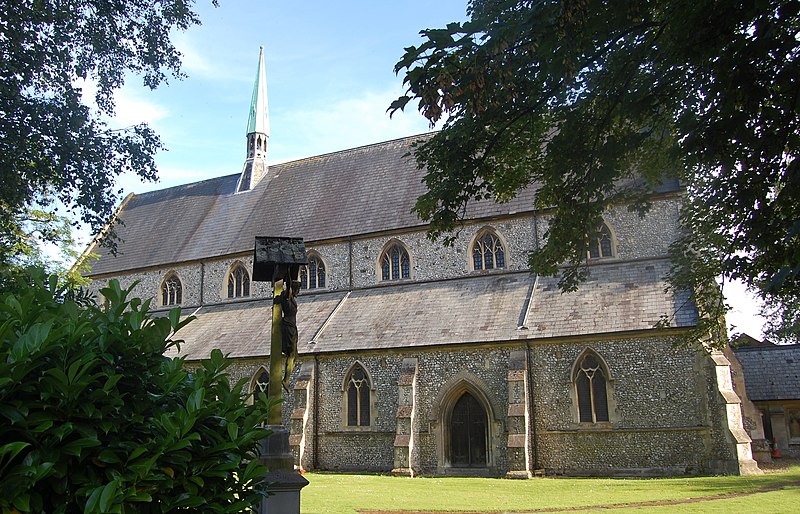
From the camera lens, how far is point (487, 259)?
863 inches

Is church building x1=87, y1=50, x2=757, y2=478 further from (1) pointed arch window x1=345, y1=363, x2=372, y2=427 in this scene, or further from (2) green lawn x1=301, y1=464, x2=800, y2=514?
(2) green lawn x1=301, y1=464, x2=800, y2=514

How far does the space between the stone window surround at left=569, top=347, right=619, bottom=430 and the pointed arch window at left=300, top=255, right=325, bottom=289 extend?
1034cm

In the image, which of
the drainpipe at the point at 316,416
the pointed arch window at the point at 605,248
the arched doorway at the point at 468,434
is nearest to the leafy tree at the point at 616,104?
the arched doorway at the point at 468,434

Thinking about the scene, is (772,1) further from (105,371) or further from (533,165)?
(105,371)

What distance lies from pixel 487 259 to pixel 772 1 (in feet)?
54.2

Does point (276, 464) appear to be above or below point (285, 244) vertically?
below

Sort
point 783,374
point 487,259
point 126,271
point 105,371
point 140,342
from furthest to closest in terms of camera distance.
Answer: point 126,271
point 783,374
point 487,259
point 140,342
point 105,371

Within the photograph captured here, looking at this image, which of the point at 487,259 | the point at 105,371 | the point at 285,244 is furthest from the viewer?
the point at 487,259

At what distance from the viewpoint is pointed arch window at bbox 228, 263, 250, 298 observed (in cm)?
2578

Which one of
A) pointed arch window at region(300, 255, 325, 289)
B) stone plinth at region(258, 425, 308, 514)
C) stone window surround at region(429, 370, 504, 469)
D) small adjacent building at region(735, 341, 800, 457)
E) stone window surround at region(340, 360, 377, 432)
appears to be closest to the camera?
stone plinth at region(258, 425, 308, 514)

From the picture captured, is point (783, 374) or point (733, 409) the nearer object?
point (733, 409)

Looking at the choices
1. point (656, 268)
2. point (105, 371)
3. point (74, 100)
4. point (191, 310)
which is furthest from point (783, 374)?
point (105, 371)

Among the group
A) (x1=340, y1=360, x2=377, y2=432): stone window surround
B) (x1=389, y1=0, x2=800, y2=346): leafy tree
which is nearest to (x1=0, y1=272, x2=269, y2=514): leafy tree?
(x1=389, y1=0, x2=800, y2=346): leafy tree

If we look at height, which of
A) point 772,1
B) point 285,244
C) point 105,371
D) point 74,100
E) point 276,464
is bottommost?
point 276,464
